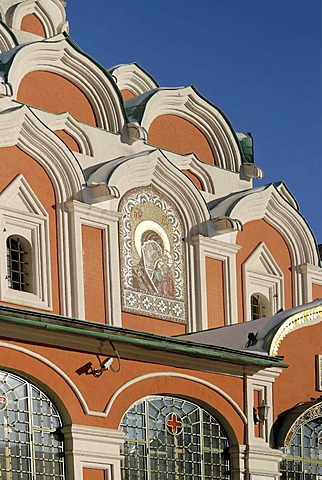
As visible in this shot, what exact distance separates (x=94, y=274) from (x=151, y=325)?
1207mm

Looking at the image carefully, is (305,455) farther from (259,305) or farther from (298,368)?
(259,305)

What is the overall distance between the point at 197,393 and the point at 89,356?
72.5 inches

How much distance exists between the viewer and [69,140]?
22.1m

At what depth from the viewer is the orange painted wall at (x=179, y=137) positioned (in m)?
23.6

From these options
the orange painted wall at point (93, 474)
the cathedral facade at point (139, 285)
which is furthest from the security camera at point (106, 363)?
the orange painted wall at point (93, 474)

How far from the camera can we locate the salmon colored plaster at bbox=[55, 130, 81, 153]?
864 inches

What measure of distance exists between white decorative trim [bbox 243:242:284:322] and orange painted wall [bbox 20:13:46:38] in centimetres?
508

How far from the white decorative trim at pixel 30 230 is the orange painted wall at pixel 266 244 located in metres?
3.90

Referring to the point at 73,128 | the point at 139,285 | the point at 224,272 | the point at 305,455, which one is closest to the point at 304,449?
the point at 305,455

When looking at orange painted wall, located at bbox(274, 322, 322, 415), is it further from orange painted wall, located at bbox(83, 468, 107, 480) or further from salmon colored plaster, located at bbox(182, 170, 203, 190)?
salmon colored plaster, located at bbox(182, 170, 203, 190)

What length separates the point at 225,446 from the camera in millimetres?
19047

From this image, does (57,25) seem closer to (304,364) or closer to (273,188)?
(273,188)

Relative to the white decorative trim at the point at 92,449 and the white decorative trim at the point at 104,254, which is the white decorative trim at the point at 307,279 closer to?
the white decorative trim at the point at 104,254

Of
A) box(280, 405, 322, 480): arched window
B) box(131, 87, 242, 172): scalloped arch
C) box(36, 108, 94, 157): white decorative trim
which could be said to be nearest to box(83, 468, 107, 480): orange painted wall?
box(280, 405, 322, 480): arched window
